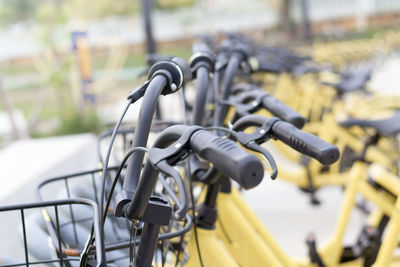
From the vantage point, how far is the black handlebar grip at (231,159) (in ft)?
2.39

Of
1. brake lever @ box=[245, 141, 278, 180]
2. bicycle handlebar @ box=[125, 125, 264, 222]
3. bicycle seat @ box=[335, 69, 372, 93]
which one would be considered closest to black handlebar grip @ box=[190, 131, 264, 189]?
bicycle handlebar @ box=[125, 125, 264, 222]

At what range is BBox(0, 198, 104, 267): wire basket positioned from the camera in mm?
1084

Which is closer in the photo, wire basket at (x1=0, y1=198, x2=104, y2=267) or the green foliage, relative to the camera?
wire basket at (x1=0, y1=198, x2=104, y2=267)

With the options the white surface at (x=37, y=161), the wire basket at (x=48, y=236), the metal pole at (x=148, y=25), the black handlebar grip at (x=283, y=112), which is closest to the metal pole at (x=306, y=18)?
the metal pole at (x=148, y=25)

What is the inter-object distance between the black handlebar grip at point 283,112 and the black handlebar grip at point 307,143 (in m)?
0.23

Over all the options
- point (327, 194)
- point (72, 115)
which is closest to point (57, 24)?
point (72, 115)

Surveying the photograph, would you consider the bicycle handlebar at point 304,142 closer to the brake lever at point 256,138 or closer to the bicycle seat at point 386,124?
the brake lever at point 256,138

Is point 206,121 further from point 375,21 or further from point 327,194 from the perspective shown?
point 375,21

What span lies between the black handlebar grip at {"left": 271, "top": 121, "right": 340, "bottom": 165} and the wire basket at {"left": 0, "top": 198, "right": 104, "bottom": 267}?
0.39 m

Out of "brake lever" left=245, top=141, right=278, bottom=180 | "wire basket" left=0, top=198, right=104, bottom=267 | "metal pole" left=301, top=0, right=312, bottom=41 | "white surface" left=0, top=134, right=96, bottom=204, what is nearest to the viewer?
"brake lever" left=245, top=141, right=278, bottom=180

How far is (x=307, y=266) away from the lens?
229cm

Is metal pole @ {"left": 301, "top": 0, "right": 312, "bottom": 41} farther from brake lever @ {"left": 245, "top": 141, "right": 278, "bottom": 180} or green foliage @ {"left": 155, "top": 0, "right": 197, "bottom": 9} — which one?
green foliage @ {"left": 155, "top": 0, "right": 197, "bottom": 9}

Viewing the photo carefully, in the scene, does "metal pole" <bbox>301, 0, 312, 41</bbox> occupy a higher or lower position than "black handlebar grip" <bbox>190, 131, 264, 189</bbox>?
lower

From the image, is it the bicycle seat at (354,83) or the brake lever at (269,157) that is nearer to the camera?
the brake lever at (269,157)
